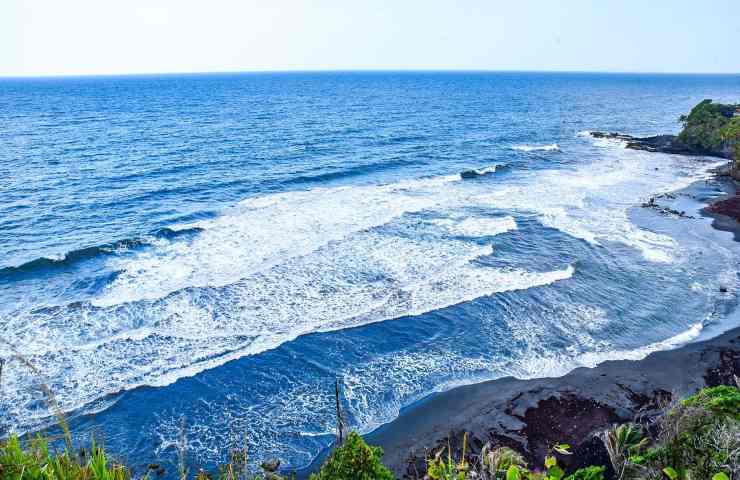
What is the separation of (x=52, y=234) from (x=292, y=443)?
25159 millimetres

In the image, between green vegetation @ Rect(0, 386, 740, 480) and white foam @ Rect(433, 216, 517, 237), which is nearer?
green vegetation @ Rect(0, 386, 740, 480)

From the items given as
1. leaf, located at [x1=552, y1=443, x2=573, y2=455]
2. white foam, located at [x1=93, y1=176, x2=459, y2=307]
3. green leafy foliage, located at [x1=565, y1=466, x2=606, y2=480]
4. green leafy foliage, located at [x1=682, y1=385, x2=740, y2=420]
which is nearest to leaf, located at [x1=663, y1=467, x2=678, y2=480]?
green leafy foliage, located at [x1=565, y1=466, x2=606, y2=480]

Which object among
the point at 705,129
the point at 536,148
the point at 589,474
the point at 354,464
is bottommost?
the point at 589,474

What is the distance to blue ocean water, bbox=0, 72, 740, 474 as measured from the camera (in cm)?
1841

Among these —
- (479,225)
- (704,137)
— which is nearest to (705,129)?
(704,137)

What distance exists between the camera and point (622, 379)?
64.0ft

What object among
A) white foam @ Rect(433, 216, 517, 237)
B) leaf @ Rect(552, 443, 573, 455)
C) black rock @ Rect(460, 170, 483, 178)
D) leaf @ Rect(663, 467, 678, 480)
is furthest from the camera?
black rock @ Rect(460, 170, 483, 178)

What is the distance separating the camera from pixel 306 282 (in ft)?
87.8

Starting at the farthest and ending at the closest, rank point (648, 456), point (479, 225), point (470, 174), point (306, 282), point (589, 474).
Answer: point (470, 174) → point (479, 225) → point (306, 282) → point (589, 474) → point (648, 456)

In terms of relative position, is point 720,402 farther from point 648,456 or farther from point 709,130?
point 709,130

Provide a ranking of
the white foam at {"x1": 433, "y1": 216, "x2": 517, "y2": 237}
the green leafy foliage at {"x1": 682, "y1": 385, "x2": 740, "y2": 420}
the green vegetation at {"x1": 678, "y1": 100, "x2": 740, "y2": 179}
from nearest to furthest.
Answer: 1. the green leafy foliage at {"x1": 682, "y1": 385, "x2": 740, "y2": 420}
2. the white foam at {"x1": 433, "y1": 216, "x2": 517, "y2": 237}
3. the green vegetation at {"x1": 678, "y1": 100, "x2": 740, "y2": 179}

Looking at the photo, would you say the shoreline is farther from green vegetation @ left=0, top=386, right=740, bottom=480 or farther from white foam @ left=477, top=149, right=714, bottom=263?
white foam @ left=477, top=149, right=714, bottom=263

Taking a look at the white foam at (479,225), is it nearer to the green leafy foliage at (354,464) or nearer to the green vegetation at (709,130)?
the green leafy foliage at (354,464)

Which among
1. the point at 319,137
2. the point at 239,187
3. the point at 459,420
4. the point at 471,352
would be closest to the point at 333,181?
the point at 239,187
